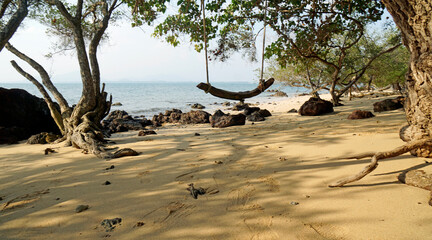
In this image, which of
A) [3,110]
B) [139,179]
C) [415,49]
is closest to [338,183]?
[415,49]

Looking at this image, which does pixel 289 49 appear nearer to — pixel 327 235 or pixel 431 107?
pixel 431 107

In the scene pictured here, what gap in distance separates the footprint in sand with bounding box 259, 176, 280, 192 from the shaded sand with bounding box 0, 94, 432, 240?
1 centimetres

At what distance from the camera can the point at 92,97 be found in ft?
24.6

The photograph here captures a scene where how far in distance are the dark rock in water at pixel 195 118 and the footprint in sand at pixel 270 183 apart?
29.5 feet

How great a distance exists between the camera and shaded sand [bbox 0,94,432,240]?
7.13 ft

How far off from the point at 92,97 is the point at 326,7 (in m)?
7.97

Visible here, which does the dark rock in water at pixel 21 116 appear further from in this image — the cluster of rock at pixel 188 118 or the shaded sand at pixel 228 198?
the shaded sand at pixel 228 198

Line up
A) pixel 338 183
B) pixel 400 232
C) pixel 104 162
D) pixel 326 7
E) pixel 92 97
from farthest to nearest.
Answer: pixel 326 7
pixel 92 97
pixel 104 162
pixel 338 183
pixel 400 232

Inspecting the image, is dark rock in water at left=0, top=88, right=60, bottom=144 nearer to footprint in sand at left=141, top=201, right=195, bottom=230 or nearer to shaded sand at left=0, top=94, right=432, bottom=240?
shaded sand at left=0, top=94, right=432, bottom=240

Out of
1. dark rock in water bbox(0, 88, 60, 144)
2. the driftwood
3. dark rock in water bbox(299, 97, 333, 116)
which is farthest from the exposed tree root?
dark rock in water bbox(0, 88, 60, 144)

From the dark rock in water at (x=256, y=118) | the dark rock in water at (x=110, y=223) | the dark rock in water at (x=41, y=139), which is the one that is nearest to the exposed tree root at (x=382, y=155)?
the dark rock in water at (x=110, y=223)

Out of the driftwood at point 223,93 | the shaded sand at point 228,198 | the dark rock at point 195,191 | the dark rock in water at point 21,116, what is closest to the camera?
the shaded sand at point 228,198

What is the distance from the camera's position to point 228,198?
110 inches

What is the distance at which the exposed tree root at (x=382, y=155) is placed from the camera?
2.72 meters
